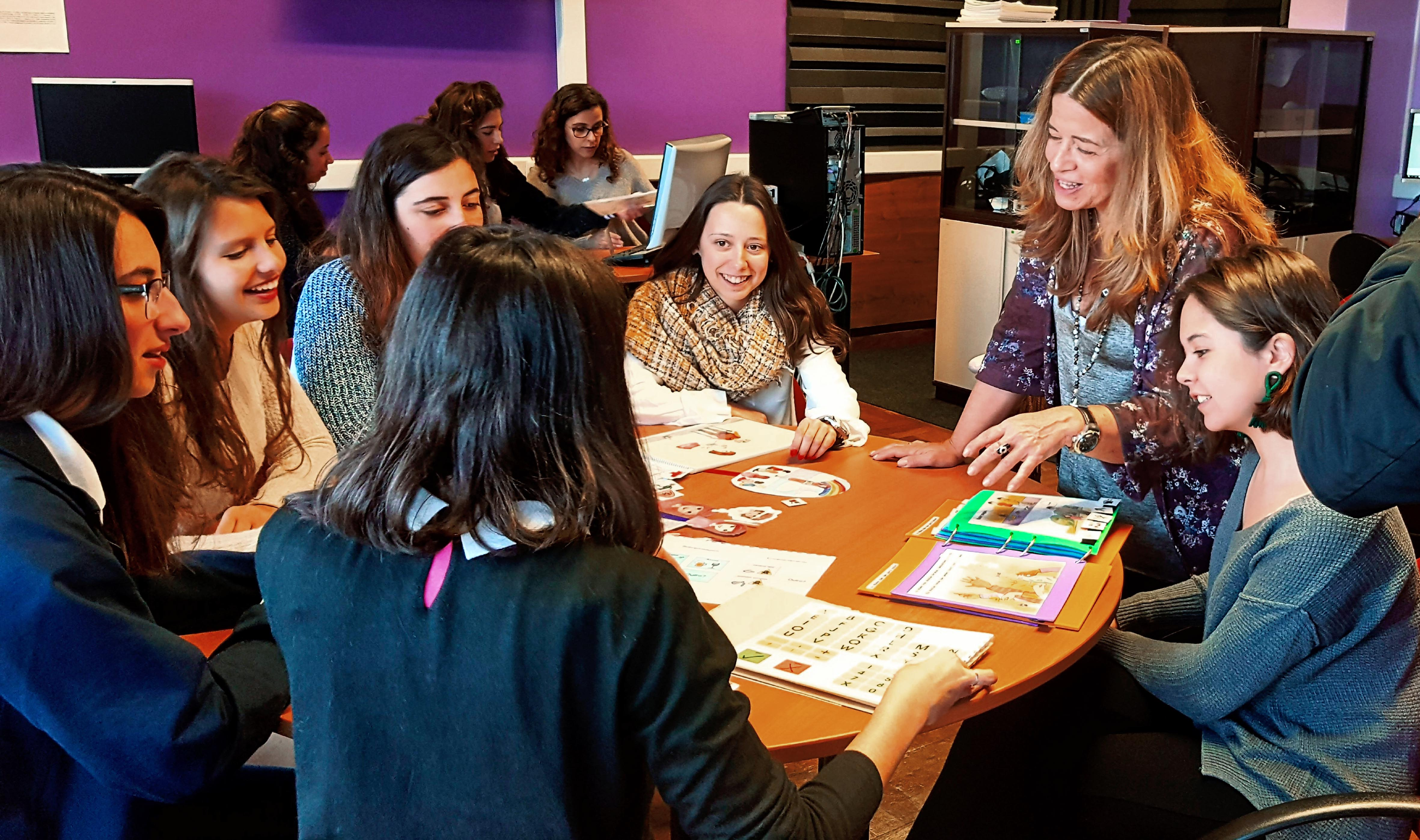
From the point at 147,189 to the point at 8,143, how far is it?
10.2ft

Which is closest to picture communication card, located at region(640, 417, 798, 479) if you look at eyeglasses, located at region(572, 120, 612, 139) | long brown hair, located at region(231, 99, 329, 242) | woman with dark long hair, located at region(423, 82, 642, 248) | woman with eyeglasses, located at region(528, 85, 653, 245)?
long brown hair, located at region(231, 99, 329, 242)

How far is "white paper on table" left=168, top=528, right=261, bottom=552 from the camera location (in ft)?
5.41

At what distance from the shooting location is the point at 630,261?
4.83 m

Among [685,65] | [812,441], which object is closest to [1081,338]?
[812,441]

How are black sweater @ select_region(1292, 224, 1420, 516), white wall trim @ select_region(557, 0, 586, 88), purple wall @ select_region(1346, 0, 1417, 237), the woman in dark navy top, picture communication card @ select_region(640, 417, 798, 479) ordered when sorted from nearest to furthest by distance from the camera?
black sweater @ select_region(1292, 224, 1420, 516) < the woman in dark navy top < picture communication card @ select_region(640, 417, 798, 479) < purple wall @ select_region(1346, 0, 1417, 237) < white wall trim @ select_region(557, 0, 586, 88)

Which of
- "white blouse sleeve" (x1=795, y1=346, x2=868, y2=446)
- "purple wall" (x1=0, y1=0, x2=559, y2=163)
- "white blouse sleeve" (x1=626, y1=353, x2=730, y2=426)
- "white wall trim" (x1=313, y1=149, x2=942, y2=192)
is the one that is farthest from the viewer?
"white wall trim" (x1=313, y1=149, x2=942, y2=192)

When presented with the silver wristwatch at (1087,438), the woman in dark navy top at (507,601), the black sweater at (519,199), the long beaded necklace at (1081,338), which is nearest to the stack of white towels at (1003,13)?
the black sweater at (519,199)

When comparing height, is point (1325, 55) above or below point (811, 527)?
above

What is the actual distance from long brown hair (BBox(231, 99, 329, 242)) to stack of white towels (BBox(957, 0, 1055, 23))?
9.40ft

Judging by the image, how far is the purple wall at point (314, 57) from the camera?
4602mm

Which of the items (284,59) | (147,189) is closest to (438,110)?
(284,59)

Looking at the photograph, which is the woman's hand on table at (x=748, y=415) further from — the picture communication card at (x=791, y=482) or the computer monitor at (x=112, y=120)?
the computer monitor at (x=112, y=120)

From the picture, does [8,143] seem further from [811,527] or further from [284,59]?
[811,527]

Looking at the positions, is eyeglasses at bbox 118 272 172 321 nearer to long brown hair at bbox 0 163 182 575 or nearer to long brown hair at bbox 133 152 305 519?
long brown hair at bbox 0 163 182 575
